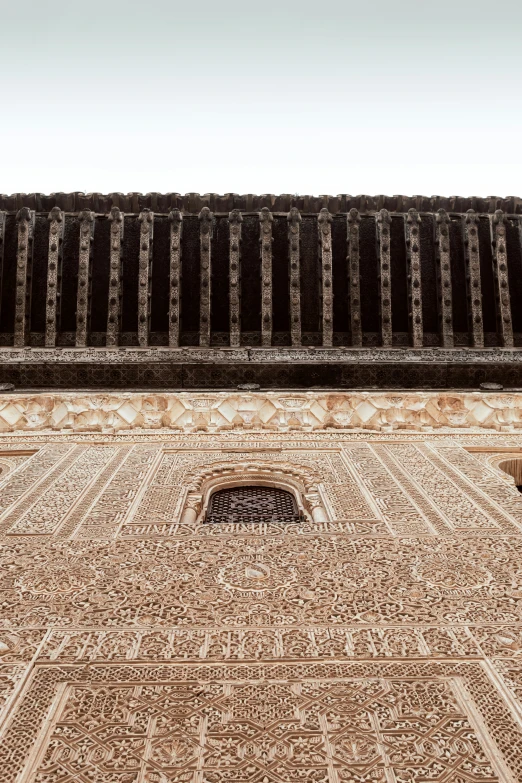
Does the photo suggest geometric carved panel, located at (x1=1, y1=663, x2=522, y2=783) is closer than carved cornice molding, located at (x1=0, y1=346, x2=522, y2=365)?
Yes

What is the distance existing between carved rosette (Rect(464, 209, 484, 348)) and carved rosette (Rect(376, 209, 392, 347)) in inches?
27.1

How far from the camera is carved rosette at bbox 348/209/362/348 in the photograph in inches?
243

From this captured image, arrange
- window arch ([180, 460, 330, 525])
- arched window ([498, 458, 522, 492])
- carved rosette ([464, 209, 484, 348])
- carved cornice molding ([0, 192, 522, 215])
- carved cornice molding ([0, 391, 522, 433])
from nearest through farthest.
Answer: window arch ([180, 460, 330, 525]), arched window ([498, 458, 522, 492]), carved cornice molding ([0, 391, 522, 433]), carved rosette ([464, 209, 484, 348]), carved cornice molding ([0, 192, 522, 215])

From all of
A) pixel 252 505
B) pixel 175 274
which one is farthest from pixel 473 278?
pixel 252 505

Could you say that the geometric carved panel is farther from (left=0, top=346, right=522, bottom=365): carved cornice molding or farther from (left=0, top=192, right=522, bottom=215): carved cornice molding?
(left=0, top=192, right=522, bottom=215): carved cornice molding

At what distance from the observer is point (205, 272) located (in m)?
6.22

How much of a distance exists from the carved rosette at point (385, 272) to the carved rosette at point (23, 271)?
298 cm

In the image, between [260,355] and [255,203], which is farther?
[255,203]

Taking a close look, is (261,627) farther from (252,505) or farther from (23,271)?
(23,271)

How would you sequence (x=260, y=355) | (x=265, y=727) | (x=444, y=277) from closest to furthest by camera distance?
(x=265, y=727) → (x=260, y=355) → (x=444, y=277)

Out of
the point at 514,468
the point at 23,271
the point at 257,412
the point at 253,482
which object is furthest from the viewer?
the point at 23,271

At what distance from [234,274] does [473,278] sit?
2.03 meters

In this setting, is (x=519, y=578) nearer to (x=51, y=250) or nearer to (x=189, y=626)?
(x=189, y=626)

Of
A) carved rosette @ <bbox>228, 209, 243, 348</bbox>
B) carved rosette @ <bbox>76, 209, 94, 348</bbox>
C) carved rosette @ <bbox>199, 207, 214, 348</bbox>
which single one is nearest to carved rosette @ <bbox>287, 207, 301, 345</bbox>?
carved rosette @ <bbox>228, 209, 243, 348</bbox>
